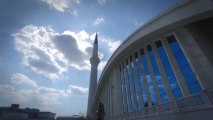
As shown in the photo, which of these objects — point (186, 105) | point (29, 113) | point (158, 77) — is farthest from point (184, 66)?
point (29, 113)

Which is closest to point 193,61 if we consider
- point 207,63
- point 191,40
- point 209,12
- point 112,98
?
point 207,63

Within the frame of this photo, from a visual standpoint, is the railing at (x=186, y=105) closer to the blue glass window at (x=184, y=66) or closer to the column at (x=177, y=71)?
the column at (x=177, y=71)

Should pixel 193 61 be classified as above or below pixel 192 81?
above

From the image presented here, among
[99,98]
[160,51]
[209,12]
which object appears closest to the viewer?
[209,12]

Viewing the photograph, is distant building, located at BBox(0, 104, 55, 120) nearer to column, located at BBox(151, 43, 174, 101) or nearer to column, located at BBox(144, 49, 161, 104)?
column, located at BBox(144, 49, 161, 104)

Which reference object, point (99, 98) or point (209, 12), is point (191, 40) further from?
point (99, 98)

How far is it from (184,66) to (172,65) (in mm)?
1274

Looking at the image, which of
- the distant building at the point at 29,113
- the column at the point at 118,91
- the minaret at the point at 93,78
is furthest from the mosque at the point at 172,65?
the distant building at the point at 29,113

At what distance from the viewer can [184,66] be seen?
48.3 ft

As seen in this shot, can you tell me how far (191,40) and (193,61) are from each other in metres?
2.03

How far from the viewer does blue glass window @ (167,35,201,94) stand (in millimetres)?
13438

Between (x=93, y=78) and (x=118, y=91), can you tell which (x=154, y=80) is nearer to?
(x=118, y=91)

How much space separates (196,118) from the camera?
875 centimetres

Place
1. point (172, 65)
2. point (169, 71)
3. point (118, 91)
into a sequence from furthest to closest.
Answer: point (118, 91), point (169, 71), point (172, 65)
